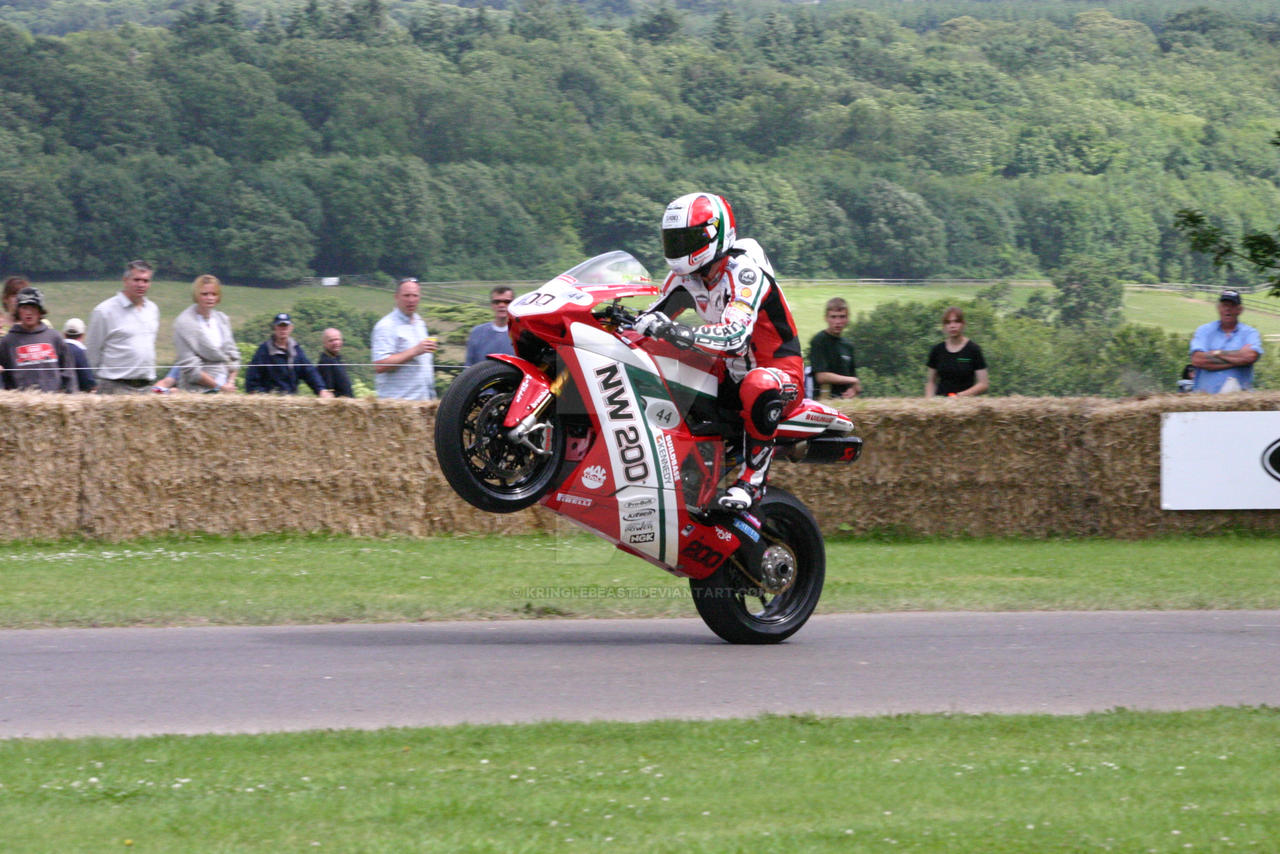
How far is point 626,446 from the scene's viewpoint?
649cm

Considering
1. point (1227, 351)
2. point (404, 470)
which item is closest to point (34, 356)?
point (404, 470)

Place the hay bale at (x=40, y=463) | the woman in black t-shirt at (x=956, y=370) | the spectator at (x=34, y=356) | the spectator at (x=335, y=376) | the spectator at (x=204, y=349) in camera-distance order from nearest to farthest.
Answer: the hay bale at (x=40, y=463) → the spectator at (x=34, y=356) → the spectator at (x=204, y=349) → the spectator at (x=335, y=376) → the woman in black t-shirt at (x=956, y=370)

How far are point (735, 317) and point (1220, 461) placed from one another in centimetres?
Answer: 656

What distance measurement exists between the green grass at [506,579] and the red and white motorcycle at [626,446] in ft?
3.89

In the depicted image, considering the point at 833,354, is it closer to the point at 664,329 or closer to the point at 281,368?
the point at 281,368

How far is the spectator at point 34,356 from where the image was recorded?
10.2m

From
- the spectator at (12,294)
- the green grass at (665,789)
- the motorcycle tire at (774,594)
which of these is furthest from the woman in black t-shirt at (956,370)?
the spectator at (12,294)

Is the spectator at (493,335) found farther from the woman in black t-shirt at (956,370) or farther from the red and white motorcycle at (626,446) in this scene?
the red and white motorcycle at (626,446)

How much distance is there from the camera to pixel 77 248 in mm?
31922

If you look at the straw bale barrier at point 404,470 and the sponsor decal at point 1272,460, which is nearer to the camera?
the straw bale barrier at point 404,470

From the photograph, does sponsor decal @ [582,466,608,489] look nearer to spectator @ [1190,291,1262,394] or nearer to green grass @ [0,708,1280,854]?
green grass @ [0,708,1280,854]

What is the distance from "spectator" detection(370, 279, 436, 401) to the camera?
11.0 metres

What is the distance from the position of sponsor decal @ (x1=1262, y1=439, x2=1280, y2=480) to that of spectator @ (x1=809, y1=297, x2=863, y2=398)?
10.7 ft

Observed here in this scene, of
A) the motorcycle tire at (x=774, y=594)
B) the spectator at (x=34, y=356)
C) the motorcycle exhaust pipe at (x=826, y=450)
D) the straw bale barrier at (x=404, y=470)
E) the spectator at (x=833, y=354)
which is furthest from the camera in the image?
the spectator at (x=833, y=354)
